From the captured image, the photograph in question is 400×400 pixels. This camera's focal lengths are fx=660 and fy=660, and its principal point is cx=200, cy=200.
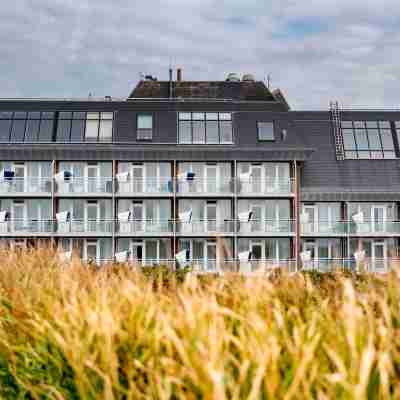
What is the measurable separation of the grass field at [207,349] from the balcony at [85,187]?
1153 inches

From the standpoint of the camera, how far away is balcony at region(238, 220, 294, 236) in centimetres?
3438

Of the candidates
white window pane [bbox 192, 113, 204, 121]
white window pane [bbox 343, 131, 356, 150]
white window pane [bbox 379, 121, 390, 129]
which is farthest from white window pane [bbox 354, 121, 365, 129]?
white window pane [bbox 192, 113, 204, 121]

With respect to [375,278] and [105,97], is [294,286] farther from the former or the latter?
[105,97]

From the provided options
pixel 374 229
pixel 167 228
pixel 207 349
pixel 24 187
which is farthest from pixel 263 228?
pixel 207 349

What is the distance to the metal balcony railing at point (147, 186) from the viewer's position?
3462cm

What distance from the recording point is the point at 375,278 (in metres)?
6.00

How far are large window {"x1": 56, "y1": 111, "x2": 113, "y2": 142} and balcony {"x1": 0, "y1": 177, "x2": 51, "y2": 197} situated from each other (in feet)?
8.30

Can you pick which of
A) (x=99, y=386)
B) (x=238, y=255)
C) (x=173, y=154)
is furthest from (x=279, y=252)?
(x=99, y=386)

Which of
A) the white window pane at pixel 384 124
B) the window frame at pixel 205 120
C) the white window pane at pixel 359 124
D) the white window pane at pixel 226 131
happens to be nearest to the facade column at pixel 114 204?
the window frame at pixel 205 120

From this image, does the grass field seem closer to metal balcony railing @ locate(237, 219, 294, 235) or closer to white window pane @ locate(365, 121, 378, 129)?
metal balcony railing @ locate(237, 219, 294, 235)

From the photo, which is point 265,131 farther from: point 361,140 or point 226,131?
point 361,140

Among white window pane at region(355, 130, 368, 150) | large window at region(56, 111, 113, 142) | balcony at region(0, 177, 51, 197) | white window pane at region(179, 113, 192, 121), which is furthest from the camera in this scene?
white window pane at region(355, 130, 368, 150)

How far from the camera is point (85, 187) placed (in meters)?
34.7

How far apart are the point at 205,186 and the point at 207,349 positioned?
103 ft
